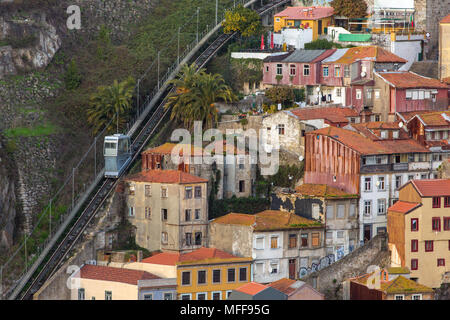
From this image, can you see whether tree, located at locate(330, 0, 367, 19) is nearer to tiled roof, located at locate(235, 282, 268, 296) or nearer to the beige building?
the beige building

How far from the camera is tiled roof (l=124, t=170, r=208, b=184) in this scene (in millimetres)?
116375

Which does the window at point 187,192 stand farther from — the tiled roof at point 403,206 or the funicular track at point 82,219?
the tiled roof at point 403,206

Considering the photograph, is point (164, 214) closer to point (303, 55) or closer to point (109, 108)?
point (109, 108)

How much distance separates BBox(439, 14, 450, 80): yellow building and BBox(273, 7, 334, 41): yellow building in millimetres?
10653

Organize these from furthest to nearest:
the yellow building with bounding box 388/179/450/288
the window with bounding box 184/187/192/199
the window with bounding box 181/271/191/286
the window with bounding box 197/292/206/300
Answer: the window with bounding box 184/187/192/199
the yellow building with bounding box 388/179/450/288
the window with bounding box 197/292/206/300
the window with bounding box 181/271/191/286

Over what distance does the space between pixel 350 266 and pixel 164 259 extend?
13331 millimetres

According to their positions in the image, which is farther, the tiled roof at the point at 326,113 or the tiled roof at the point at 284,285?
the tiled roof at the point at 326,113

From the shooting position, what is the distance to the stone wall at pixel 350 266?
115 m

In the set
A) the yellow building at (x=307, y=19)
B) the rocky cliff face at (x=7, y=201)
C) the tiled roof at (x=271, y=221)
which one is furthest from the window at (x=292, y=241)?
the yellow building at (x=307, y=19)

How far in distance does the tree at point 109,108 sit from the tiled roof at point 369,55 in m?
17.6

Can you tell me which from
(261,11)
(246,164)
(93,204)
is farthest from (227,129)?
(261,11)

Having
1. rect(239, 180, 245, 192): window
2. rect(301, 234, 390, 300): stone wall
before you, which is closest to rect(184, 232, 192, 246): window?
rect(239, 180, 245, 192): window

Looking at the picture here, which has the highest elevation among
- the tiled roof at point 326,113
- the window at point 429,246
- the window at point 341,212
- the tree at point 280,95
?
the tree at point 280,95
